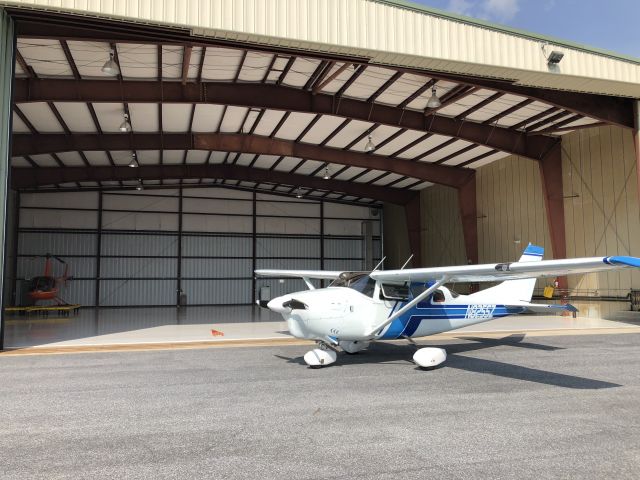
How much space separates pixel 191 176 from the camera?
29.0 metres

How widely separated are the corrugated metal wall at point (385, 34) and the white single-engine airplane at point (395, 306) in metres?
5.94

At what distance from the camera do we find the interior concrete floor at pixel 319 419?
13.2 ft

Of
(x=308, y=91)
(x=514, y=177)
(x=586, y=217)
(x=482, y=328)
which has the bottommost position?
(x=482, y=328)

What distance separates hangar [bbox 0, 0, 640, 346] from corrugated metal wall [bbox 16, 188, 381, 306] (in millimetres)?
105

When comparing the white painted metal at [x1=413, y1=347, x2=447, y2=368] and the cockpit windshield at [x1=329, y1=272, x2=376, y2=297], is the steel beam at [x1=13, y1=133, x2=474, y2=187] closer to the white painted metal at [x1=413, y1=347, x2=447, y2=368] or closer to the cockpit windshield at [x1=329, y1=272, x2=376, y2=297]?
the cockpit windshield at [x1=329, y1=272, x2=376, y2=297]

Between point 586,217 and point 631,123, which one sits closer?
point 631,123

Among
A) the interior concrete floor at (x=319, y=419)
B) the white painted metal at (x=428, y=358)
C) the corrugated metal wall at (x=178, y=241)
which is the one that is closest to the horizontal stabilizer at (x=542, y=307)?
the interior concrete floor at (x=319, y=419)

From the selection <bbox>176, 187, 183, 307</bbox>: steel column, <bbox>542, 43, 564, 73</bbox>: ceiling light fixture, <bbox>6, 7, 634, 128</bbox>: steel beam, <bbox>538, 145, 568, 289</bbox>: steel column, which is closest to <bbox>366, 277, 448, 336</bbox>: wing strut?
<bbox>6, 7, 634, 128</bbox>: steel beam

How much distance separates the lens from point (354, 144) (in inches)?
937

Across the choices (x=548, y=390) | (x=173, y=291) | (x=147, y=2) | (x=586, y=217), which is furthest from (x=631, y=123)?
(x=173, y=291)

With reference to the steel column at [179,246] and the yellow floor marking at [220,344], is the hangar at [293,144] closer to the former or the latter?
the steel column at [179,246]

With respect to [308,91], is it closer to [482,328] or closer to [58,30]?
[58,30]

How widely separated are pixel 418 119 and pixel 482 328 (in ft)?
27.4

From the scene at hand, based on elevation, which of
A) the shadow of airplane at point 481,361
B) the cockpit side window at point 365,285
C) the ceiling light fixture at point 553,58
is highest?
the ceiling light fixture at point 553,58
